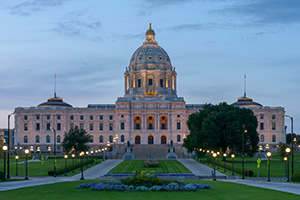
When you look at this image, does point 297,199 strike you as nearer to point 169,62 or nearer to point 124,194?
point 124,194

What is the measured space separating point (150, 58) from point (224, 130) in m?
83.3

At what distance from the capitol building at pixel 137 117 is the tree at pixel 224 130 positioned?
151ft

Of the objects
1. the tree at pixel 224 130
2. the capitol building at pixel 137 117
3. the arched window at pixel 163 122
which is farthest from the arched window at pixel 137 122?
the tree at pixel 224 130

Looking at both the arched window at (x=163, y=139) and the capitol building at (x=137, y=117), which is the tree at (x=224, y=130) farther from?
the arched window at (x=163, y=139)

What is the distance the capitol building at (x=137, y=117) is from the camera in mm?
154000

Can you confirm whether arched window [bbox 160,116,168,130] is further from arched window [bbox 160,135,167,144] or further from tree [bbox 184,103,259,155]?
tree [bbox 184,103,259,155]

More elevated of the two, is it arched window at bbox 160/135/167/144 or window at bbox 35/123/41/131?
window at bbox 35/123/41/131

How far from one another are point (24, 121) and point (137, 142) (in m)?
39.7

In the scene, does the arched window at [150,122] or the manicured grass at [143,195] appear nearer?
the manicured grass at [143,195]

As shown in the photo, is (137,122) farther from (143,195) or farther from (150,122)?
(143,195)

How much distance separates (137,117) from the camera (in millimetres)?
157125

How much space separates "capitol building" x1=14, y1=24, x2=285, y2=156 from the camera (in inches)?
6063

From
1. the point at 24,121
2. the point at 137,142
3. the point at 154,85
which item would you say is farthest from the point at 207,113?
the point at 24,121

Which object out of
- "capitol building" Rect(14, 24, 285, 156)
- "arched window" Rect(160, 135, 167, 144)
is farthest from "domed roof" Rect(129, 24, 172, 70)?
"arched window" Rect(160, 135, 167, 144)
